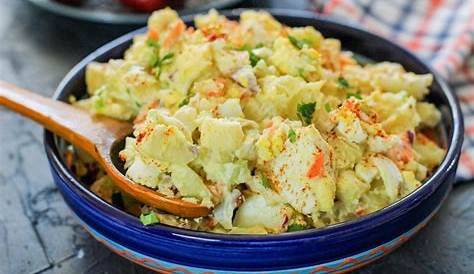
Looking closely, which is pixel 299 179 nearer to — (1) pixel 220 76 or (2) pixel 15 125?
(1) pixel 220 76

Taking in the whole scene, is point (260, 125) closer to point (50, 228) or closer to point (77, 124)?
point (77, 124)

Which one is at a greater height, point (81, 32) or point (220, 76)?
point (220, 76)

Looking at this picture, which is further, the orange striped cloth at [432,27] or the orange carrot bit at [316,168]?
the orange striped cloth at [432,27]

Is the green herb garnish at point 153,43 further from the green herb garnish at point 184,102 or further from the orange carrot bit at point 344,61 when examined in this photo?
the orange carrot bit at point 344,61

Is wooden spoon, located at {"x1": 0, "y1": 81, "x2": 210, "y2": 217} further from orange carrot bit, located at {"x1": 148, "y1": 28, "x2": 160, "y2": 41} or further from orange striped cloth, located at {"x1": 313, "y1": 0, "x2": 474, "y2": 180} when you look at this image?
orange striped cloth, located at {"x1": 313, "y1": 0, "x2": 474, "y2": 180}

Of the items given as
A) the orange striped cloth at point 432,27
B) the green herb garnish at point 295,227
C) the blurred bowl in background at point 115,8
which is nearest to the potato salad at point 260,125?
the green herb garnish at point 295,227

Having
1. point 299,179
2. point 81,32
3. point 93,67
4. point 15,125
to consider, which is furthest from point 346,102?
point 81,32
